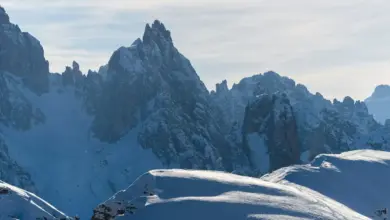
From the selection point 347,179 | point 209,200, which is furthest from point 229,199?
point 347,179

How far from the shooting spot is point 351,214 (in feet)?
453

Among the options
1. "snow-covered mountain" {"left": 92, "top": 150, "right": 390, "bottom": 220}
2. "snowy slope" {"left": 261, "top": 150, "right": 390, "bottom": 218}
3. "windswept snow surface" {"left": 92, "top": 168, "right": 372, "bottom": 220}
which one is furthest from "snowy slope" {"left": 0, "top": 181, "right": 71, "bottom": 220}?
"snowy slope" {"left": 261, "top": 150, "right": 390, "bottom": 218}

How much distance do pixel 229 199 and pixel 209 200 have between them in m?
3.38

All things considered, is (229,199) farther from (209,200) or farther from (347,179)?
(347,179)

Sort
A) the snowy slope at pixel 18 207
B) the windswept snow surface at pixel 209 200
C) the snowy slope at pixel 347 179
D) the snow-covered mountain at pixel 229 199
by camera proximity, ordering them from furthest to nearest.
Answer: the snowy slope at pixel 347 179 → the snowy slope at pixel 18 207 → the snow-covered mountain at pixel 229 199 → the windswept snow surface at pixel 209 200

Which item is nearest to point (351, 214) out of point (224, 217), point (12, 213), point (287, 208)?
point (287, 208)

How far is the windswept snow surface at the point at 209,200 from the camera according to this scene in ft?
373

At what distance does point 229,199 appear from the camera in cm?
12138

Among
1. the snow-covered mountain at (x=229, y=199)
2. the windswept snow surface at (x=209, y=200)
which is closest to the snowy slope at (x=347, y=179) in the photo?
the snow-covered mountain at (x=229, y=199)

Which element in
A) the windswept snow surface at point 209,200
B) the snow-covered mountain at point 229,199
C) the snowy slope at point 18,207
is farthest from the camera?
the snowy slope at point 18,207

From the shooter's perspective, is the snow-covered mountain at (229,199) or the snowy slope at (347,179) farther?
the snowy slope at (347,179)

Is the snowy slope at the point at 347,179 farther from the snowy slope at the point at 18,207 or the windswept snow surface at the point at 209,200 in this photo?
the snowy slope at the point at 18,207

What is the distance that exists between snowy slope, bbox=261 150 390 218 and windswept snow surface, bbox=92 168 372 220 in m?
22.7

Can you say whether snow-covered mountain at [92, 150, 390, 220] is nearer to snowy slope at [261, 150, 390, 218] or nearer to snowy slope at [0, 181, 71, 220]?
snowy slope at [261, 150, 390, 218]
